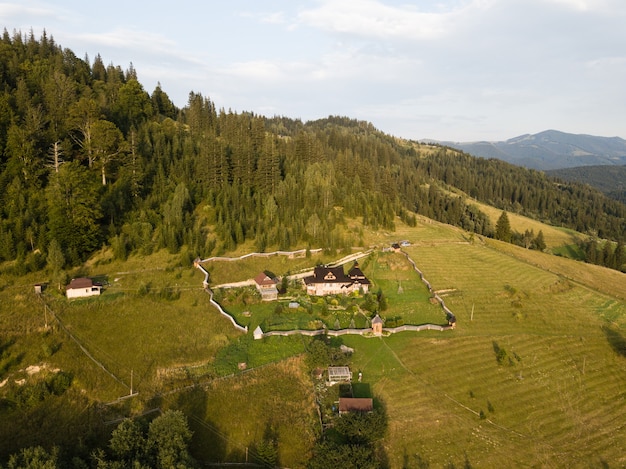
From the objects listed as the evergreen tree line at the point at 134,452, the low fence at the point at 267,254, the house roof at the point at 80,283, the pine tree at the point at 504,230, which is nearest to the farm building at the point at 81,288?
the house roof at the point at 80,283

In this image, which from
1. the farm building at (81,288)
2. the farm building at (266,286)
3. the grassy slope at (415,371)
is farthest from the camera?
the farm building at (266,286)

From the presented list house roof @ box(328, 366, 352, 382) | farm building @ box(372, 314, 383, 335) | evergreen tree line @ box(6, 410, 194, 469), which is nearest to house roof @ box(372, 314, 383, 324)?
farm building @ box(372, 314, 383, 335)

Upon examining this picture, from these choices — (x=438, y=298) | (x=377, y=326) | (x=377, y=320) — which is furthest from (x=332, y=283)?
(x=438, y=298)

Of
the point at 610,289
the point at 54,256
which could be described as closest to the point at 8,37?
the point at 54,256

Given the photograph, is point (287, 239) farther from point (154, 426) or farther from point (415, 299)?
point (154, 426)

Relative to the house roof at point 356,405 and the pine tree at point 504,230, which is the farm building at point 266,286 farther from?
the pine tree at point 504,230

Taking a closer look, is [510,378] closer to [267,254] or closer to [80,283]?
[267,254]
